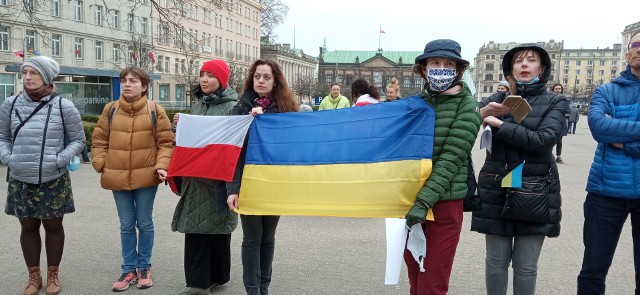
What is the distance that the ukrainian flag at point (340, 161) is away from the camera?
3.40 metres

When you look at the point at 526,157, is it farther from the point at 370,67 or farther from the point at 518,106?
the point at 370,67

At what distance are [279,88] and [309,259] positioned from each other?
215 cm

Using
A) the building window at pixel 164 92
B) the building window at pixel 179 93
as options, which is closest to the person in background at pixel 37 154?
the building window at pixel 164 92

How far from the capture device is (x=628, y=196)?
3.49m

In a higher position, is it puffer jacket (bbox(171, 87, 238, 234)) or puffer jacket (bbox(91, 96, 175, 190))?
puffer jacket (bbox(91, 96, 175, 190))

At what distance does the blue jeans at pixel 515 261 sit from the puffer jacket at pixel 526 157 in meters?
0.09

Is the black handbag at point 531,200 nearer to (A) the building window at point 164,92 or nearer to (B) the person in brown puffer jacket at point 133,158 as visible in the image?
(B) the person in brown puffer jacket at point 133,158

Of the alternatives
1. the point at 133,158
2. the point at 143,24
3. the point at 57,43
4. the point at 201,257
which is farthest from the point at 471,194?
the point at 143,24

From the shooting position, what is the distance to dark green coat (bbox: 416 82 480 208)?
3.13 meters

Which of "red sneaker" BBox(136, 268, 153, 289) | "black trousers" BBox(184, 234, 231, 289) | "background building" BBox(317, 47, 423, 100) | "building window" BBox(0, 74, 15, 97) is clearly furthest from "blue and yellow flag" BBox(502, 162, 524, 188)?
"background building" BBox(317, 47, 423, 100)

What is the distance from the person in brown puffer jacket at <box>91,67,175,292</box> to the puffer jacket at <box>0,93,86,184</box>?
28 cm

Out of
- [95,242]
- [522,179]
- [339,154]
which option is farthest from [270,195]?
[95,242]

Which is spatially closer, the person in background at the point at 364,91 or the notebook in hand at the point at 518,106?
the notebook in hand at the point at 518,106

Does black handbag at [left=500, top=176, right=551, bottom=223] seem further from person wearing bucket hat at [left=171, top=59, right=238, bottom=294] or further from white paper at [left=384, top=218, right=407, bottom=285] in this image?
person wearing bucket hat at [left=171, top=59, right=238, bottom=294]
